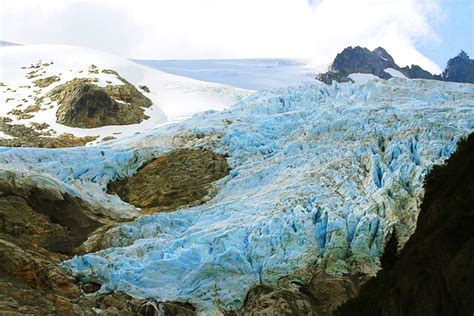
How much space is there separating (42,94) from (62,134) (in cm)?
1173

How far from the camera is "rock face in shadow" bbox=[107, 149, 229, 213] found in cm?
3250

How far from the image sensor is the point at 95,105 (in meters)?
63.4

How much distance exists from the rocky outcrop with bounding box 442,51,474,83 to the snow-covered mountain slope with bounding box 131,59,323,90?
25838 millimetres

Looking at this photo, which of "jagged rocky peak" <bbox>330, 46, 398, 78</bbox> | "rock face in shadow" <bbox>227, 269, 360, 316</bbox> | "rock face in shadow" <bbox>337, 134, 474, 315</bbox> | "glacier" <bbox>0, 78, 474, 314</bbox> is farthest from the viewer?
"jagged rocky peak" <bbox>330, 46, 398, 78</bbox>

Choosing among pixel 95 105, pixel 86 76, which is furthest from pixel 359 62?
pixel 95 105

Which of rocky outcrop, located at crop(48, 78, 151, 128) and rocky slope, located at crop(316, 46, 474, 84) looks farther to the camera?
rocky slope, located at crop(316, 46, 474, 84)

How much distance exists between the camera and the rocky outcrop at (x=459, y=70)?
12044cm

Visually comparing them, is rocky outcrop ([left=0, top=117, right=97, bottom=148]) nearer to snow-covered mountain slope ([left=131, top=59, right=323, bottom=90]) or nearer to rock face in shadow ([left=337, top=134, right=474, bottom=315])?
snow-covered mountain slope ([left=131, top=59, right=323, bottom=90])

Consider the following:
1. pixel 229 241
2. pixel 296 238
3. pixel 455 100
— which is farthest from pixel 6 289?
pixel 455 100

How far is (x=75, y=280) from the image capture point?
22266 millimetres

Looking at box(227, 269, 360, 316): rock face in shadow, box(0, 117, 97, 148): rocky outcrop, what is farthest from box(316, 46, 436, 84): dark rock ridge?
box(227, 269, 360, 316): rock face in shadow

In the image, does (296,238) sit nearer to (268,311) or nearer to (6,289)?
(268,311)

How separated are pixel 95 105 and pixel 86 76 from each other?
903 cm

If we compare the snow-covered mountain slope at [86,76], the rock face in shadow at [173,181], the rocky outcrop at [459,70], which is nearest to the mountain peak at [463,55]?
the rocky outcrop at [459,70]
